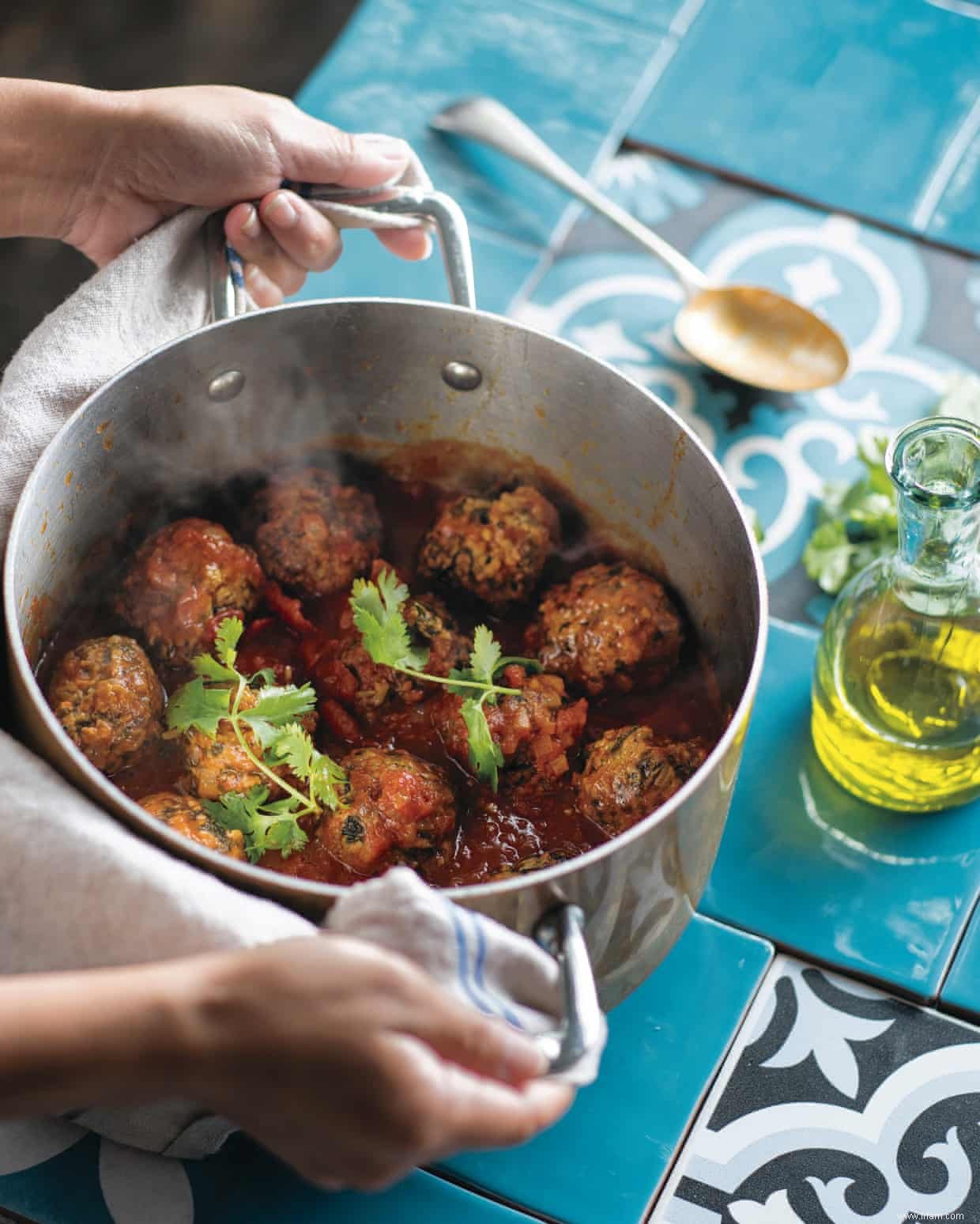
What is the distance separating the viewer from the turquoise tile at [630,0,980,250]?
6.35ft

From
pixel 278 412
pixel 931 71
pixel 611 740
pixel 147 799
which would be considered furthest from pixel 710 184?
pixel 147 799

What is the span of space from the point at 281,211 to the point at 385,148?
0.45 ft

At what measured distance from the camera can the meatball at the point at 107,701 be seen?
46.0 inches

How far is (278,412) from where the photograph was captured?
4.56 feet

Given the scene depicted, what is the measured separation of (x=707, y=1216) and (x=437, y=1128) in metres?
0.52

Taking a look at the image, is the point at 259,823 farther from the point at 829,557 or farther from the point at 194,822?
the point at 829,557

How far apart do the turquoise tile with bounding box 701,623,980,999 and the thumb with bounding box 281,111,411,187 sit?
2.35 ft

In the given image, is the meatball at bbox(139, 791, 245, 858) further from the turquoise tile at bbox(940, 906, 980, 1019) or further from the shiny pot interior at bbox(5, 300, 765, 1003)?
the turquoise tile at bbox(940, 906, 980, 1019)

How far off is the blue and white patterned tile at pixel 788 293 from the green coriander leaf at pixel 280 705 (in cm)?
61

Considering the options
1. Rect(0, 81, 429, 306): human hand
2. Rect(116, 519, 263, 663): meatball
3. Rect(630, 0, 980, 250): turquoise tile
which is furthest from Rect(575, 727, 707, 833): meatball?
Rect(630, 0, 980, 250): turquoise tile

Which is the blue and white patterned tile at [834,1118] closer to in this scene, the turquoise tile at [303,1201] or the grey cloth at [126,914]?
the turquoise tile at [303,1201]

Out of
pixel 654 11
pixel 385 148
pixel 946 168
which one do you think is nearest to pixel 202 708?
pixel 385 148

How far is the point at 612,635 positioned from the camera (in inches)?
49.9

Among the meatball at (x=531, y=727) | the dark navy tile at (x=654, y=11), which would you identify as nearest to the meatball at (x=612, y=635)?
the meatball at (x=531, y=727)
